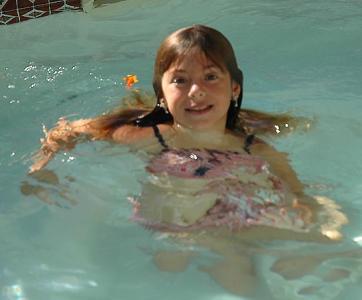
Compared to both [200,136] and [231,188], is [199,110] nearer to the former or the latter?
[200,136]

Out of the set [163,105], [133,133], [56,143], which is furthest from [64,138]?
[163,105]

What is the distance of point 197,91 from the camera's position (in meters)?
2.46

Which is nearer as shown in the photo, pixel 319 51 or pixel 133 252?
pixel 133 252

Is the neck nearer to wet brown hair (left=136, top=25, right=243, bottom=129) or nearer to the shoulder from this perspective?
the shoulder

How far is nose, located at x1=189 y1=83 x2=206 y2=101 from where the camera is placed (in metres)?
2.46

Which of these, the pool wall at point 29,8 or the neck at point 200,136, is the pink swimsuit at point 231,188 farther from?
the pool wall at point 29,8

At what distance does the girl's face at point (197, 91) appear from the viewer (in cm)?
249

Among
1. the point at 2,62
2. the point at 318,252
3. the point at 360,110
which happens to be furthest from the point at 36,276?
the point at 2,62

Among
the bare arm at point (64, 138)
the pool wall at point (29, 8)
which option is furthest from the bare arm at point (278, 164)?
the pool wall at point (29, 8)

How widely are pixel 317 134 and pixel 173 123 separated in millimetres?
951

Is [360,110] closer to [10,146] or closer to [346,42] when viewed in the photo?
[346,42]

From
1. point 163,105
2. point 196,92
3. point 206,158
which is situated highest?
point 196,92

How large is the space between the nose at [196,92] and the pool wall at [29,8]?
9.30 feet

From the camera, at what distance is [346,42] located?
4602 mm
